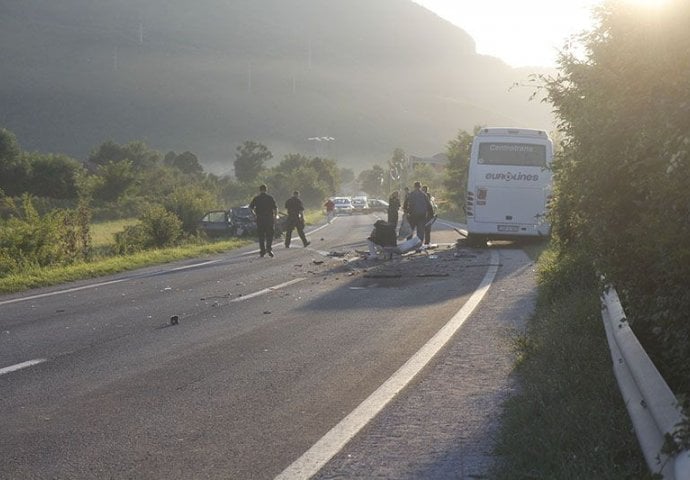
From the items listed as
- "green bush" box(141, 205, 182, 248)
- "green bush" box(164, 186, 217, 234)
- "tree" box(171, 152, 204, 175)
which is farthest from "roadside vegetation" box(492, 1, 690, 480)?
"tree" box(171, 152, 204, 175)

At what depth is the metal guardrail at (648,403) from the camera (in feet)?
12.7

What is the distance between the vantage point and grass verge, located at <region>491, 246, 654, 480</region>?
4.78 meters

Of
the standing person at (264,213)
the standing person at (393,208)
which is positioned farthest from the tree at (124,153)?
the standing person at (264,213)

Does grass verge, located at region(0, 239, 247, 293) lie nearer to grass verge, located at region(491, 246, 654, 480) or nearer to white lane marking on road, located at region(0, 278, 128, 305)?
white lane marking on road, located at region(0, 278, 128, 305)

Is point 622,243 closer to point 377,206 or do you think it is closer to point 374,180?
point 377,206

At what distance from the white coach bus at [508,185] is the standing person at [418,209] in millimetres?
1360

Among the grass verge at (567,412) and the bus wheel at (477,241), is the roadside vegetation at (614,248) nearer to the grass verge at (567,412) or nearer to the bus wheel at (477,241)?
the grass verge at (567,412)

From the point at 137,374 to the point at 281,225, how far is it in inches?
1310

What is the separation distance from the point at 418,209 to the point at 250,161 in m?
125

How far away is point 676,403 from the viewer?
408 cm

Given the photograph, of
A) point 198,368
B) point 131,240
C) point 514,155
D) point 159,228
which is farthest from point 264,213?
point 198,368

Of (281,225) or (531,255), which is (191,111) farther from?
(531,255)

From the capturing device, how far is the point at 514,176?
84.6 ft

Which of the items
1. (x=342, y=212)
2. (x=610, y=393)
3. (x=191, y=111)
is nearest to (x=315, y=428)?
(x=610, y=393)
